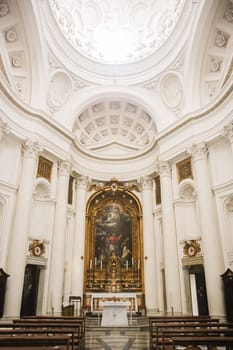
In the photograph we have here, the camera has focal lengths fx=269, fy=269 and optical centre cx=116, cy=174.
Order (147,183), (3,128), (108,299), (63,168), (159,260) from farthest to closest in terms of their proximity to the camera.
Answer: (147,183) < (159,260) < (63,168) < (108,299) < (3,128)

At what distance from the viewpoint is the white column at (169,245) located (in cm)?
1227

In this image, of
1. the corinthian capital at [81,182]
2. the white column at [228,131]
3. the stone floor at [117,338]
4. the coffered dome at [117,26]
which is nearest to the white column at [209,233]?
the white column at [228,131]

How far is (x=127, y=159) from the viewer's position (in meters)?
17.7

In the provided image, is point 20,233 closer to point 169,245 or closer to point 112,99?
point 169,245

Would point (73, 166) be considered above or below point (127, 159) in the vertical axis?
below

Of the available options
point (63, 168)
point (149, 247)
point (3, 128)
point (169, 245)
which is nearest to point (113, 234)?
point (149, 247)

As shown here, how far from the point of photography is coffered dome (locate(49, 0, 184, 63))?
1543 centimetres

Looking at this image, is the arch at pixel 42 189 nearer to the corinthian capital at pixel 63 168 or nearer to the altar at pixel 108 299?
the corinthian capital at pixel 63 168

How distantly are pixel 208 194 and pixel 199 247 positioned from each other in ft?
7.98

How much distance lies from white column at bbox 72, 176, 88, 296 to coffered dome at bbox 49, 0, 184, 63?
8.01 m

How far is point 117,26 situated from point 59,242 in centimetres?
1339

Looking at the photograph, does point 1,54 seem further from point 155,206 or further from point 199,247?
point 199,247

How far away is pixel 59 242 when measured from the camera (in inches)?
510

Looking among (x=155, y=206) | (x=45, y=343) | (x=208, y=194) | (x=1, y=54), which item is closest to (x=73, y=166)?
(x=155, y=206)
